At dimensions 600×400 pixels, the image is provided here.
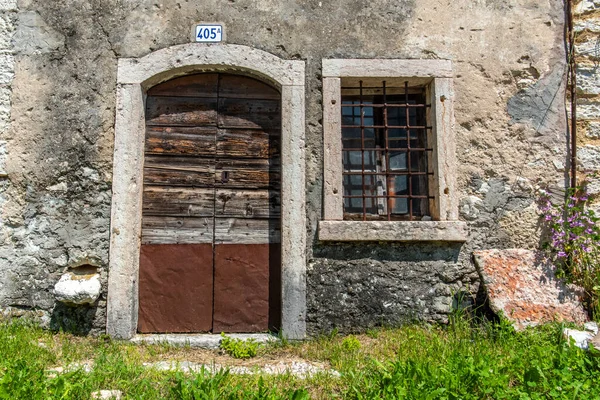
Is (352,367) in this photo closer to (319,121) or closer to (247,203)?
(247,203)

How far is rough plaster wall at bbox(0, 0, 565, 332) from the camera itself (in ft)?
12.8

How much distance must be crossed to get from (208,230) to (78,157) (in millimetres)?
1243

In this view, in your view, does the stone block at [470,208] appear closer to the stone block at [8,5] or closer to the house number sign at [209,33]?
the house number sign at [209,33]

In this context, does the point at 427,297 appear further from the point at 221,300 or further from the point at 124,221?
the point at 124,221

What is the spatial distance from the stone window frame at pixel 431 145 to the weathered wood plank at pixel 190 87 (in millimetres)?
1009

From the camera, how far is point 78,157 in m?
3.98

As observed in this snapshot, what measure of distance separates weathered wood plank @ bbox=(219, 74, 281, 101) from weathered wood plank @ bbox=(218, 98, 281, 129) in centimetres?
6

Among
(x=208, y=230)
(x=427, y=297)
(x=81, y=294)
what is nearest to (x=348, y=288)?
(x=427, y=297)

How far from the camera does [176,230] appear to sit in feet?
13.4

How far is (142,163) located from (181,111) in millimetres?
572

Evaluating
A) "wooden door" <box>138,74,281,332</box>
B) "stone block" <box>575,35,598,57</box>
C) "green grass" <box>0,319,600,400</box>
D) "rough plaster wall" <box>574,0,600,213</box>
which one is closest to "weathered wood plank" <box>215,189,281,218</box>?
"wooden door" <box>138,74,281,332</box>

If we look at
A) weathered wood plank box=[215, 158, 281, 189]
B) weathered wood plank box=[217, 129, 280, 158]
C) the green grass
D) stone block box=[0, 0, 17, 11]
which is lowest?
the green grass

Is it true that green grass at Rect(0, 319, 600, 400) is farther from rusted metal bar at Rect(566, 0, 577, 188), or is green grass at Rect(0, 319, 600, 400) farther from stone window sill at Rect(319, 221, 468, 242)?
rusted metal bar at Rect(566, 0, 577, 188)

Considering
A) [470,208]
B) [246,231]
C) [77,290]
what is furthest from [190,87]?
[470,208]
